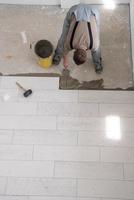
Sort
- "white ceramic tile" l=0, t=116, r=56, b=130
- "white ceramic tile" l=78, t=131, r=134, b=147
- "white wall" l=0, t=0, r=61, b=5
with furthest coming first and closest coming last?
"white wall" l=0, t=0, r=61, b=5 < "white ceramic tile" l=0, t=116, r=56, b=130 < "white ceramic tile" l=78, t=131, r=134, b=147

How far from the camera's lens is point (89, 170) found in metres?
3.26

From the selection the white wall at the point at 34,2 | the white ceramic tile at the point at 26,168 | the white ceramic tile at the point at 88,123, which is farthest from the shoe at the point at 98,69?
the white ceramic tile at the point at 26,168

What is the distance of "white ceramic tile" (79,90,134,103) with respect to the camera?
3.59 meters

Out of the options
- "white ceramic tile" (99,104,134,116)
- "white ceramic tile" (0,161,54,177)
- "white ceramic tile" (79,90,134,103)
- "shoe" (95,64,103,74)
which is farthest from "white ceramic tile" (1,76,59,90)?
"white ceramic tile" (0,161,54,177)

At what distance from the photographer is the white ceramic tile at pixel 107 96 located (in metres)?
3.59

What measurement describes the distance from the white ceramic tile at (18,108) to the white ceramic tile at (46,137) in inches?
8.8

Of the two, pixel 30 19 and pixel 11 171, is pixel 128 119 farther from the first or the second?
pixel 30 19

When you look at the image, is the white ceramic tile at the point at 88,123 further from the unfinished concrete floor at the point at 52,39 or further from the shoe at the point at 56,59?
the shoe at the point at 56,59

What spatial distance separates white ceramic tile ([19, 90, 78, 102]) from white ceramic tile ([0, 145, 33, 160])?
0.55 meters

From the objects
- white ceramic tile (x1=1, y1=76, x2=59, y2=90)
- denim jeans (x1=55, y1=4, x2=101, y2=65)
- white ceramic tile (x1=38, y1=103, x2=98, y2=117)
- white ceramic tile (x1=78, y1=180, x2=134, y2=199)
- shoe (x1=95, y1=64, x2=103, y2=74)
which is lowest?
white ceramic tile (x1=78, y1=180, x2=134, y2=199)

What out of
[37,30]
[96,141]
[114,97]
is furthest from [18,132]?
[37,30]

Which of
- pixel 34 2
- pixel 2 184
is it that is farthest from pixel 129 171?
pixel 34 2

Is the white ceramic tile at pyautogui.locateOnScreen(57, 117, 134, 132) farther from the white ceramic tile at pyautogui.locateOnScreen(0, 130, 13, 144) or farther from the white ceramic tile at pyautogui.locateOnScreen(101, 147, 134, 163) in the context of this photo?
the white ceramic tile at pyautogui.locateOnScreen(0, 130, 13, 144)

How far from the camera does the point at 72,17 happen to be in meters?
3.29
